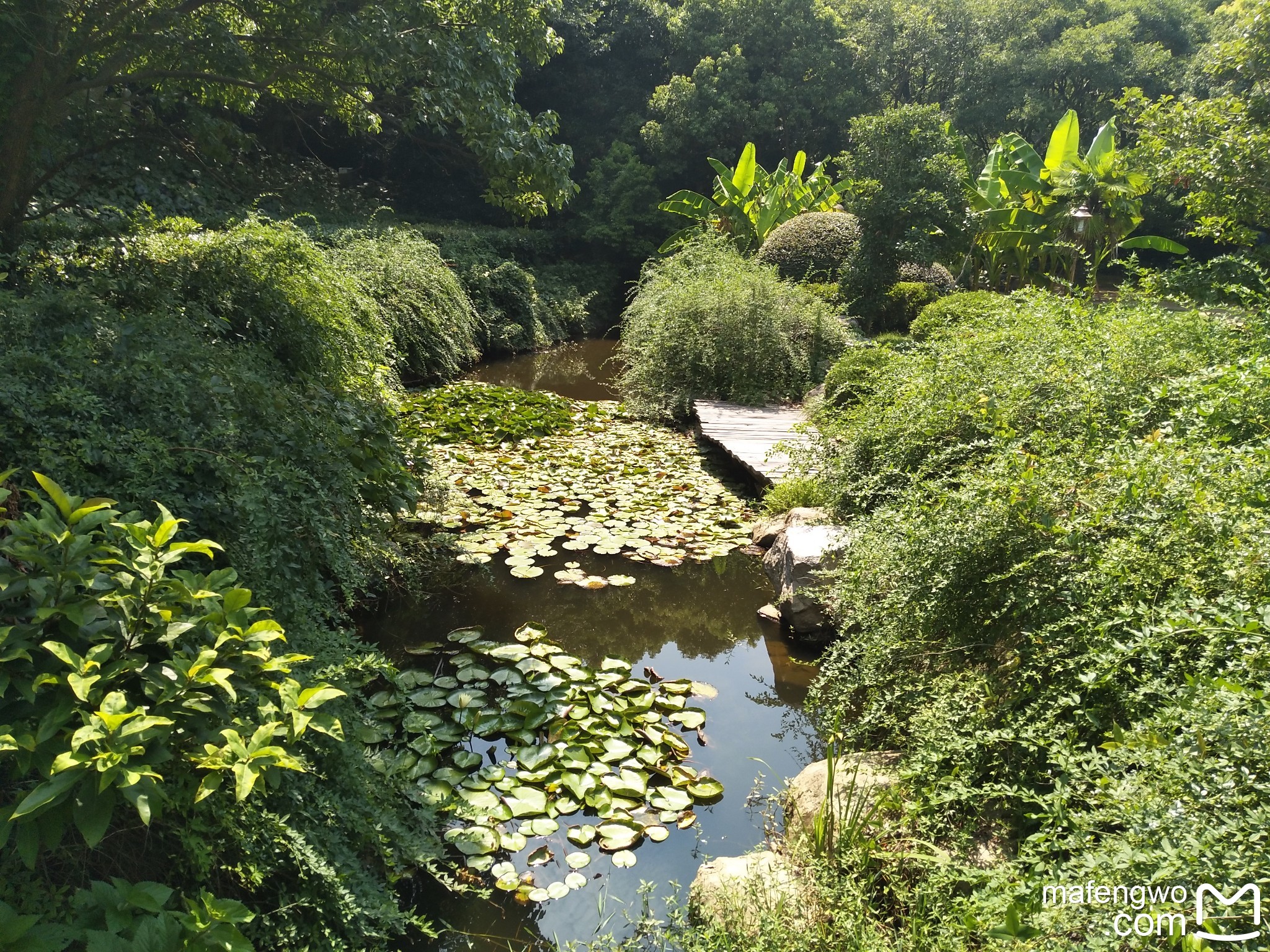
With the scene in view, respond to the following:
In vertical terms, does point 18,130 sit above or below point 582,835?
above

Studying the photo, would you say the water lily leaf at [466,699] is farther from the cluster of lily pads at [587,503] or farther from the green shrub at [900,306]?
the green shrub at [900,306]

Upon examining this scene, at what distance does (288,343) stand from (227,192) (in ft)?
33.7

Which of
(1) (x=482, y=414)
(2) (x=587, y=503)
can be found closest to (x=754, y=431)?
(2) (x=587, y=503)

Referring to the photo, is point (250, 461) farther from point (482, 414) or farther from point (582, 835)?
point (482, 414)

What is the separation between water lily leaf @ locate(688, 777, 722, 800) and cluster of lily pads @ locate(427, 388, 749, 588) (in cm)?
183

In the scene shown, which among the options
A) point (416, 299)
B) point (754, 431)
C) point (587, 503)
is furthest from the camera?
point (416, 299)

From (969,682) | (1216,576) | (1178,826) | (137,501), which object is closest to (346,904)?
(137,501)

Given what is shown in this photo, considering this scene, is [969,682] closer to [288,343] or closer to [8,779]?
[8,779]

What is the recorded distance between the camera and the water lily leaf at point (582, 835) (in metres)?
2.87

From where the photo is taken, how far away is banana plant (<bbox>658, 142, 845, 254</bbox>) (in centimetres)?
1453

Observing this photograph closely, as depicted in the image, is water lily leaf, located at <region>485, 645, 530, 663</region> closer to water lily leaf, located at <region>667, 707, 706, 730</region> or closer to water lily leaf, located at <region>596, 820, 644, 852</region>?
water lily leaf, located at <region>667, 707, 706, 730</region>

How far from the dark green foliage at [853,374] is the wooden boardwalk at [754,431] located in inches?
19.9

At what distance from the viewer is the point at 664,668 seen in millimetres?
4262

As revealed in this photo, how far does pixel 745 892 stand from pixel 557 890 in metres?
0.68
